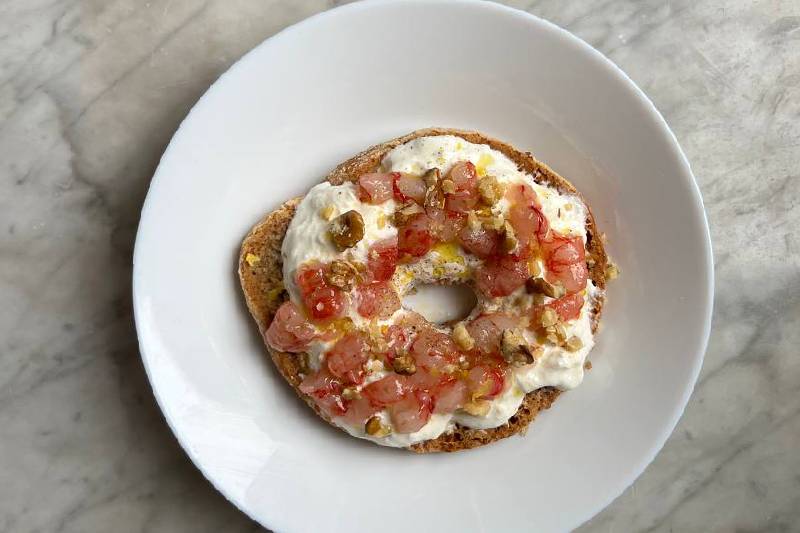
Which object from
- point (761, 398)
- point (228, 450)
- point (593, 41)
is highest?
point (593, 41)

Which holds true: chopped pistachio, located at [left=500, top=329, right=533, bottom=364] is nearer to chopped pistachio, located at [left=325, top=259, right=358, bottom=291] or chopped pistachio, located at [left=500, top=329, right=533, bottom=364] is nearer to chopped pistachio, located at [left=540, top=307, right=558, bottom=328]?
chopped pistachio, located at [left=540, top=307, right=558, bottom=328]

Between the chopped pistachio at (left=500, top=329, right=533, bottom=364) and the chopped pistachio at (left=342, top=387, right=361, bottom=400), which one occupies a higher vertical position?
the chopped pistachio at (left=500, top=329, right=533, bottom=364)

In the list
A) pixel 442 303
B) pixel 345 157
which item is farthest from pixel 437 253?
pixel 345 157

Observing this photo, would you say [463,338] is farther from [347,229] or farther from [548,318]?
[347,229]

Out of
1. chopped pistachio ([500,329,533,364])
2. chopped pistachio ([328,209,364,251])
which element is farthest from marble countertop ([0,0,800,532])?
chopped pistachio ([500,329,533,364])

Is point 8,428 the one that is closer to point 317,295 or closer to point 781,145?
point 317,295

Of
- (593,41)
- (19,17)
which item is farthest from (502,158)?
(19,17)
